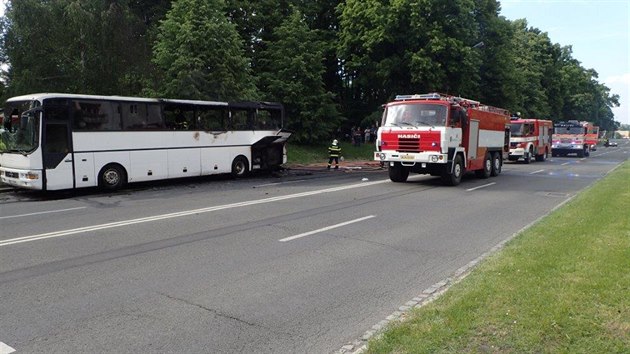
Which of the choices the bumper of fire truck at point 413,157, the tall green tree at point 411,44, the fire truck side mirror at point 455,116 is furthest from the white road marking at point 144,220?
the tall green tree at point 411,44

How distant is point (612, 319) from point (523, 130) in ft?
106

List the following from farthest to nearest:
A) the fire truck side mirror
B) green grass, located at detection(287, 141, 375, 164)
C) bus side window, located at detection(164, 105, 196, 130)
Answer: green grass, located at detection(287, 141, 375, 164) < bus side window, located at detection(164, 105, 196, 130) < the fire truck side mirror

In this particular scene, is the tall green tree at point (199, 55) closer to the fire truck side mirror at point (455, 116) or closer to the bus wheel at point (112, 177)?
the bus wheel at point (112, 177)

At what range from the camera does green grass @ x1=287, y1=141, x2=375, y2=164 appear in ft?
101

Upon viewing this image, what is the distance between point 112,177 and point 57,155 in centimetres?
191

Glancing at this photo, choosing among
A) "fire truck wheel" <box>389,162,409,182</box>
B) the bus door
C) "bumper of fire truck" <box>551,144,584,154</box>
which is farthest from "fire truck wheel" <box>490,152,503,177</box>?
"bumper of fire truck" <box>551,144,584,154</box>

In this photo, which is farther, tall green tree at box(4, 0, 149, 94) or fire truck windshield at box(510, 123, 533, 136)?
fire truck windshield at box(510, 123, 533, 136)

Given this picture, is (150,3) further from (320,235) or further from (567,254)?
(567,254)

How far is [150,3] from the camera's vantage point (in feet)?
124

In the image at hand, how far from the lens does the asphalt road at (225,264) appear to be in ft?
15.6

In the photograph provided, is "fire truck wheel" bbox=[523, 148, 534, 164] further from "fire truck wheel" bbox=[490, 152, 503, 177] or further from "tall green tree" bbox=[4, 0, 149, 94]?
"tall green tree" bbox=[4, 0, 149, 94]

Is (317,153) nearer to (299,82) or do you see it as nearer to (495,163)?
(299,82)

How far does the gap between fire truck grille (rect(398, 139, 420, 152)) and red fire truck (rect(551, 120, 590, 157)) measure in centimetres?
3181

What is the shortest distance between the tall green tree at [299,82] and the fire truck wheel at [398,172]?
1328cm
